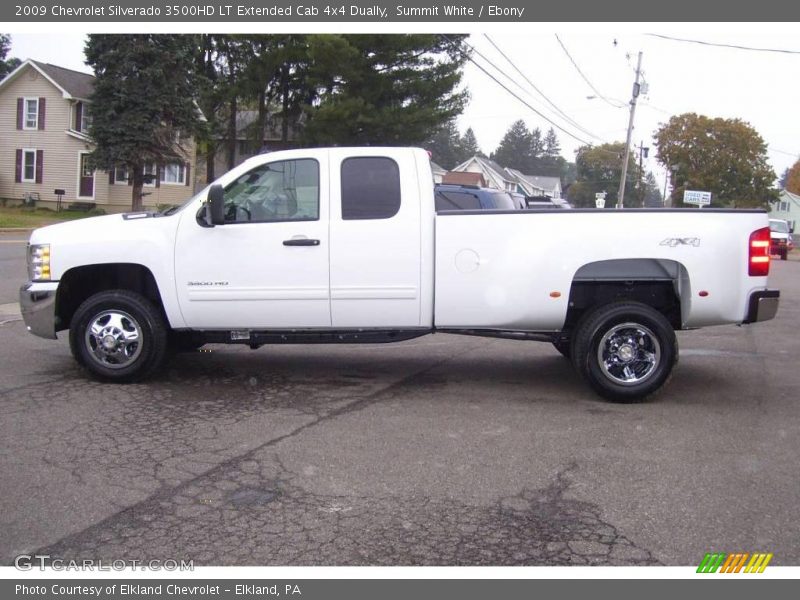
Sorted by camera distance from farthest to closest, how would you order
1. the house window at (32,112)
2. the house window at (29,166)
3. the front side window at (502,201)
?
1. the house window at (29,166)
2. the house window at (32,112)
3. the front side window at (502,201)

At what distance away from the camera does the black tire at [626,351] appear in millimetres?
6762

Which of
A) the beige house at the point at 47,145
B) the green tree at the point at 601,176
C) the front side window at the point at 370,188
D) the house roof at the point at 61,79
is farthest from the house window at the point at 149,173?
the green tree at the point at 601,176

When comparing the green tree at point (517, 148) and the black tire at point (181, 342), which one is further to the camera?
the green tree at point (517, 148)

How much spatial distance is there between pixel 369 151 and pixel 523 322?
2.00 meters

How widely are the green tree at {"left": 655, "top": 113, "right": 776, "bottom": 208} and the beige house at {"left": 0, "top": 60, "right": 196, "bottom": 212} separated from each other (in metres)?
40.3

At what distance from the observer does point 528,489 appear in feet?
15.8

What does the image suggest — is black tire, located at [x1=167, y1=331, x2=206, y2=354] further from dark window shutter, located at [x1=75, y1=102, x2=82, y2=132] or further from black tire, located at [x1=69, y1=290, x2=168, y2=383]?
dark window shutter, located at [x1=75, y1=102, x2=82, y2=132]

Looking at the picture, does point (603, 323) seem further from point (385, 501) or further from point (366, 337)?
point (385, 501)

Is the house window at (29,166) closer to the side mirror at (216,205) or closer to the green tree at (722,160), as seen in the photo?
the side mirror at (216,205)

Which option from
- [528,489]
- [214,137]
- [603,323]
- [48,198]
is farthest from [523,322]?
[48,198]

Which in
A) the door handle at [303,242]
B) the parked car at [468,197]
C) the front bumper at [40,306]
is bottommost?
the front bumper at [40,306]

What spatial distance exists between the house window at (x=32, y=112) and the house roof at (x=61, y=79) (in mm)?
1506

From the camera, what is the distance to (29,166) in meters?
42.8

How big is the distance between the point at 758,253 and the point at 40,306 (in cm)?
615
